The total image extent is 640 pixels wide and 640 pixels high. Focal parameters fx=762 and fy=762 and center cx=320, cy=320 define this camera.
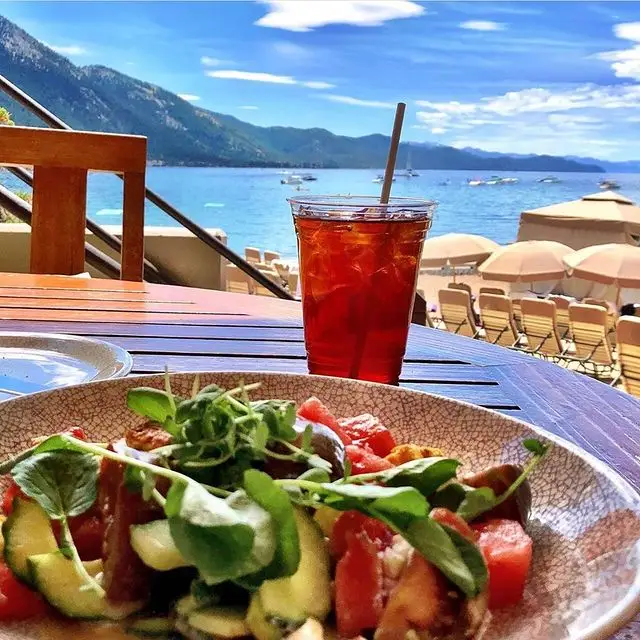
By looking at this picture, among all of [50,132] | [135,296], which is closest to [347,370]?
[135,296]

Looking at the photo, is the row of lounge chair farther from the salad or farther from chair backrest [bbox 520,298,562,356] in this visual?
the salad

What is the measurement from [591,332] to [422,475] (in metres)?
7.62

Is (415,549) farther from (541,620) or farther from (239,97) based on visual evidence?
(239,97)

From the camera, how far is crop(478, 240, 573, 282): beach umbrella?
9445 mm

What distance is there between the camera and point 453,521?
1.12 feet

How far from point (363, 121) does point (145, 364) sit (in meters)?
45.7

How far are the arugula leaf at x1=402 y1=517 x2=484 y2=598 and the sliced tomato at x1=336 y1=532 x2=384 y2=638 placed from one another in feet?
0.07

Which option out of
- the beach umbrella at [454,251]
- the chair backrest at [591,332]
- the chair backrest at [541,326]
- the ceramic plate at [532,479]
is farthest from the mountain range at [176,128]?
the ceramic plate at [532,479]

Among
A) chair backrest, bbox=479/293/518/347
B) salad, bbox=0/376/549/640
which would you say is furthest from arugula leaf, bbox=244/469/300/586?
chair backrest, bbox=479/293/518/347

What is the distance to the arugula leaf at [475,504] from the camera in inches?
14.6

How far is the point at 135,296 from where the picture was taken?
1.19m

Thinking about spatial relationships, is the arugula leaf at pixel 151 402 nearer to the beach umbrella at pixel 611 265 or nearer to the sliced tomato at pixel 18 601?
the sliced tomato at pixel 18 601

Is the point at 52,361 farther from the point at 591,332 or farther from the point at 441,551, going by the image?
the point at 591,332

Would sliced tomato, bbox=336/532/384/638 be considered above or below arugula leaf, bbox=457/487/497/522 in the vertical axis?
below
